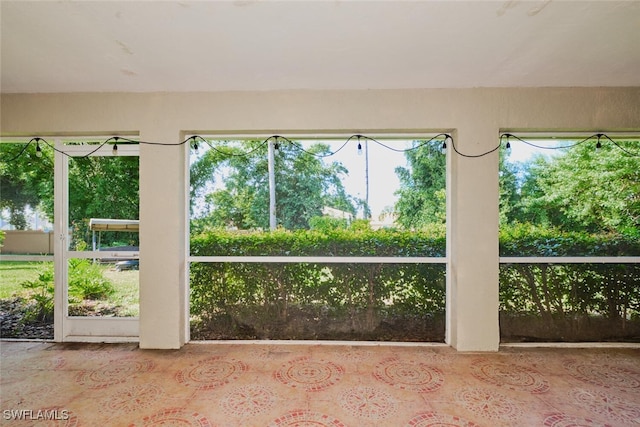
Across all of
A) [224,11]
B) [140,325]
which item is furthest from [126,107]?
[140,325]

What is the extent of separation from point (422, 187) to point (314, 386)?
2.18 meters

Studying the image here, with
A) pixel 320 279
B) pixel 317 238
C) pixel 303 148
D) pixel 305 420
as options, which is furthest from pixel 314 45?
pixel 305 420

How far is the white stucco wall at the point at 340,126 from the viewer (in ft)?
8.64

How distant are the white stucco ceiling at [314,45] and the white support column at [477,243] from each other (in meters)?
0.64

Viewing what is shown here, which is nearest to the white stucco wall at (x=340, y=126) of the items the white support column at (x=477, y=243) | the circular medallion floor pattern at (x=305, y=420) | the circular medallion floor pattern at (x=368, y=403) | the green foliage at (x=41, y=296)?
the white support column at (x=477, y=243)

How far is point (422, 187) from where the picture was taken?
295cm

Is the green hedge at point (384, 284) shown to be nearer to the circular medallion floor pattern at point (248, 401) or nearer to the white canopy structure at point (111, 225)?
the white canopy structure at point (111, 225)

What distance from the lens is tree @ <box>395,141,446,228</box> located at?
2.91 meters

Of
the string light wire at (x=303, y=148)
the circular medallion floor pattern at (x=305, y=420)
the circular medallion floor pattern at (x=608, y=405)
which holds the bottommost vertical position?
the circular medallion floor pattern at (x=608, y=405)

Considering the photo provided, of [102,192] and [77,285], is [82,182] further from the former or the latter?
[77,285]

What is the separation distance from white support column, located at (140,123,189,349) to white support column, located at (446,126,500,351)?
9.21 feet

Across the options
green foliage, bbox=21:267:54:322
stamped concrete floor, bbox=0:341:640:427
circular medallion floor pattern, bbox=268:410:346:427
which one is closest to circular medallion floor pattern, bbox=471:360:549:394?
stamped concrete floor, bbox=0:341:640:427

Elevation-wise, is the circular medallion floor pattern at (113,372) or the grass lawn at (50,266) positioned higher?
the grass lawn at (50,266)

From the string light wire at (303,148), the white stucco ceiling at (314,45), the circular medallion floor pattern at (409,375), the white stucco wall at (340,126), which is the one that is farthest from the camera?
the string light wire at (303,148)
